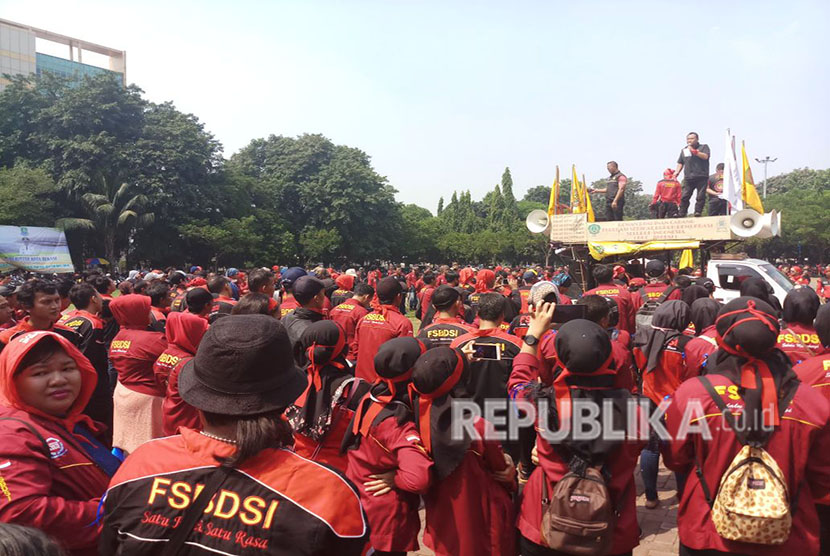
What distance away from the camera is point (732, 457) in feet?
8.18

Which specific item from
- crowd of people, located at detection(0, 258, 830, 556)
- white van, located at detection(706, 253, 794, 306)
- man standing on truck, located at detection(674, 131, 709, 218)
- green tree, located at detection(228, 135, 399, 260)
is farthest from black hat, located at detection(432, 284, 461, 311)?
green tree, located at detection(228, 135, 399, 260)

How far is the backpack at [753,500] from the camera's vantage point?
232 centimetres

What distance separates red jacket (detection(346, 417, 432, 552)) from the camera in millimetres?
2686

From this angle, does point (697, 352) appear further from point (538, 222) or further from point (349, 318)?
point (538, 222)

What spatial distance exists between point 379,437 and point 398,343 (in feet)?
1.66

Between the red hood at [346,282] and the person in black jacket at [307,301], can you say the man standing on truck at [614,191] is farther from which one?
the person in black jacket at [307,301]

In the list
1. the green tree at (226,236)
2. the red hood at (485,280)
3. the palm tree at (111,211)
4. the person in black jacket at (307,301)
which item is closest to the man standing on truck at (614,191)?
the red hood at (485,280)

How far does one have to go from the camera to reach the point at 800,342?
14.0 ft

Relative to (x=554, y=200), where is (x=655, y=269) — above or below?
below

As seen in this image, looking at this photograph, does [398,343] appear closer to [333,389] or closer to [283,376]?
[333,389]

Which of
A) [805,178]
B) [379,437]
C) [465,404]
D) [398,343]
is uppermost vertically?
[805,178]

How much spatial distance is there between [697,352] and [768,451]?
206cm

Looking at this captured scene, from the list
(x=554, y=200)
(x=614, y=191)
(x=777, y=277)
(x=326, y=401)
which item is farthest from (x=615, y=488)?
(x=614, y=191)

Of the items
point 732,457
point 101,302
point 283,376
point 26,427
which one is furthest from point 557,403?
point 101,302
